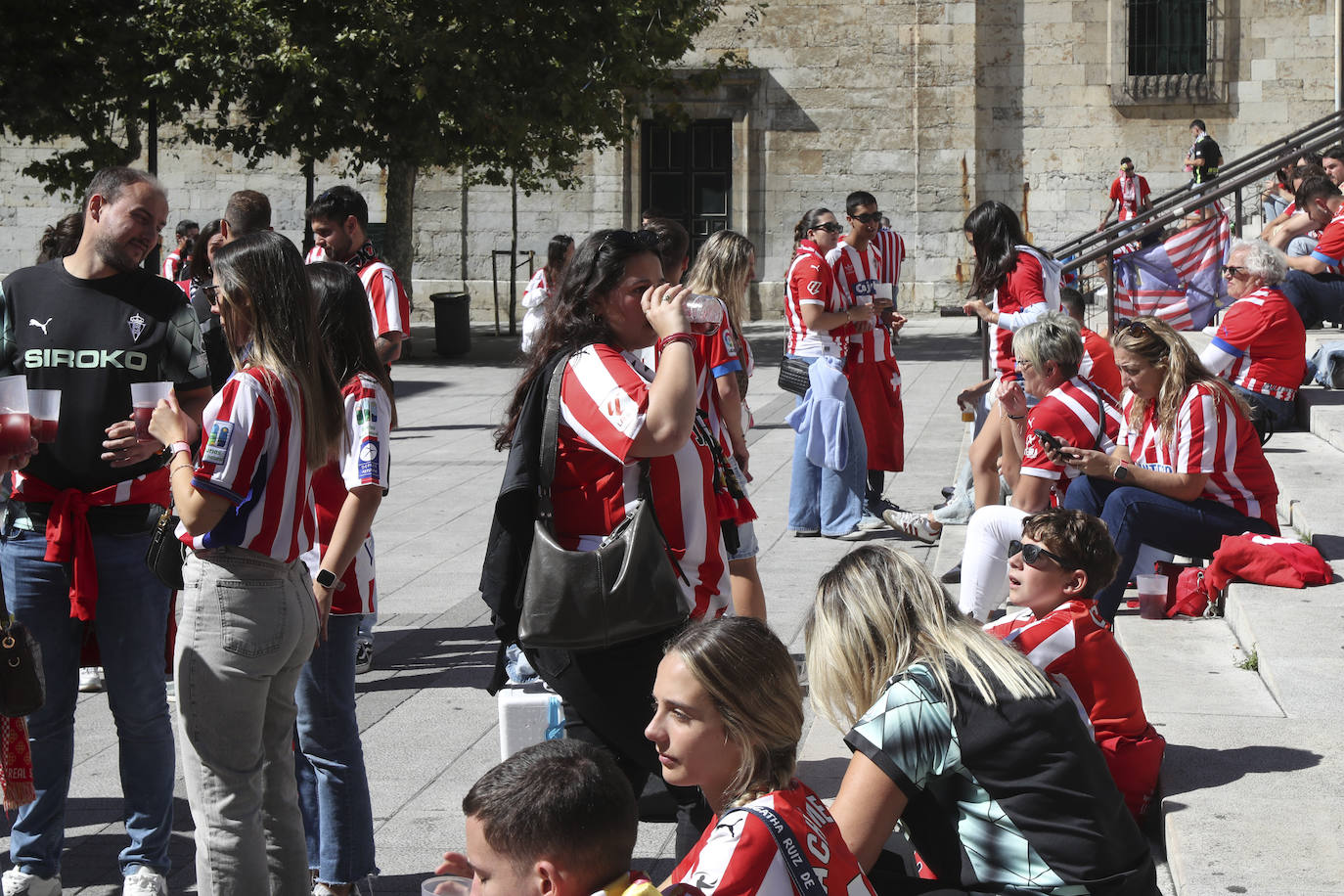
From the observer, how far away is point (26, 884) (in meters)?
4.00

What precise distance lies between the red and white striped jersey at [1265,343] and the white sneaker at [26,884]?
6674 mm

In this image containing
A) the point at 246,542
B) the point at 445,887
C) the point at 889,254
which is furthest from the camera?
the point at 889,254

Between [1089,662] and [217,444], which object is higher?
[217,444]

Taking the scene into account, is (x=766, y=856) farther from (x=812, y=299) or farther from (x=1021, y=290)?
(x=812, y=299)

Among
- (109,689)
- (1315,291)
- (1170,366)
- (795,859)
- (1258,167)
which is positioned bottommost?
(109,689)

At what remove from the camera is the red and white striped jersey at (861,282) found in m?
8.80

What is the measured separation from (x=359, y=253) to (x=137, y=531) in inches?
96.4

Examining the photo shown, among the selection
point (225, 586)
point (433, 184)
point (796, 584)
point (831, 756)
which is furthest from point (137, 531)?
point (433, 184)

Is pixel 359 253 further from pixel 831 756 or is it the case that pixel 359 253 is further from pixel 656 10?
pixel 656 10

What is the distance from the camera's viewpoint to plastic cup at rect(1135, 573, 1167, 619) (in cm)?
610

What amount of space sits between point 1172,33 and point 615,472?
2336cm

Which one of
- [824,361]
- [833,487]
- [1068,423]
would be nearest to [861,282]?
[824,361]

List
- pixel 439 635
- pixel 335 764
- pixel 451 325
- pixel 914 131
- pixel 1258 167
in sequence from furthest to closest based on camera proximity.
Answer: pixel 914 131, pixel 451 325, pixel 1258 167, pixel 439 635, pixel 335 764

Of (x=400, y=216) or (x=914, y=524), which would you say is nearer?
(x=914, y=524)
